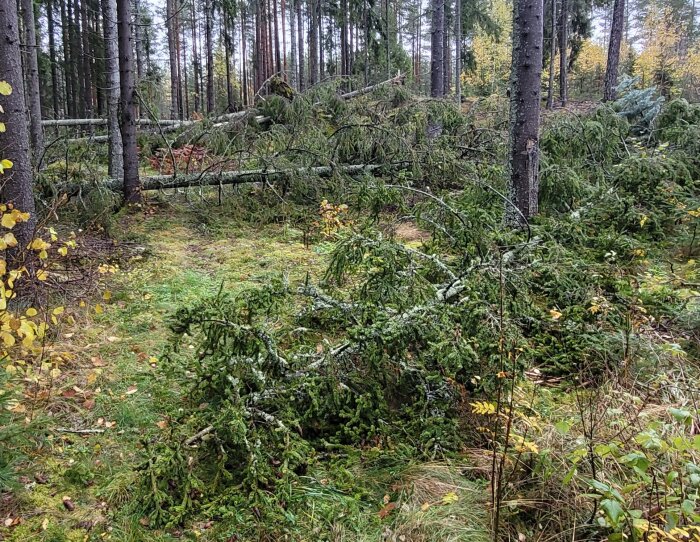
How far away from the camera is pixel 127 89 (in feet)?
22.4

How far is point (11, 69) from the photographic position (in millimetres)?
4133

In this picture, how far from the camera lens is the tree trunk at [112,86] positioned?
752 cm

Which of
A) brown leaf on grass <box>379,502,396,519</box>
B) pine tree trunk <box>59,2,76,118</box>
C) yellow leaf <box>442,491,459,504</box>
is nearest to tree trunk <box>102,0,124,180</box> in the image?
brown leaf on grass <box>379,502,396,519</box>

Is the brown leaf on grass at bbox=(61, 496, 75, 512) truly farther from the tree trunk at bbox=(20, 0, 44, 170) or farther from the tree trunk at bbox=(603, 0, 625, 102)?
the tree trunk at bbox=(603, 0, 625, 102)

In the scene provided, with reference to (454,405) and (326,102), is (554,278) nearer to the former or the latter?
(454,405)

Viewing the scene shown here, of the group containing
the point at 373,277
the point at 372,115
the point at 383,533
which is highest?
the point at 372,115

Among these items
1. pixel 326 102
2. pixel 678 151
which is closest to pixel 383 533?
pixel 678 151

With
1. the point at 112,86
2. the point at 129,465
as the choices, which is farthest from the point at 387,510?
the point at 112,86

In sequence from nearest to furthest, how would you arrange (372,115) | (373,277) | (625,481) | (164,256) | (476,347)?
(625,481)
(476,347)
(373,277)
(164,256)
(372,115)

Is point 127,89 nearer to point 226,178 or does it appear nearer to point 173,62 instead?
point 226,178

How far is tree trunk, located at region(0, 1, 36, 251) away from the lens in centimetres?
407

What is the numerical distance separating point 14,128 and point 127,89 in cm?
299

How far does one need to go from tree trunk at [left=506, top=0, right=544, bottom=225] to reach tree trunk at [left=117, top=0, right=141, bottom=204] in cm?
513

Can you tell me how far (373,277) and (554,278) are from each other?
1661 mm
